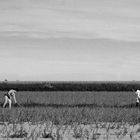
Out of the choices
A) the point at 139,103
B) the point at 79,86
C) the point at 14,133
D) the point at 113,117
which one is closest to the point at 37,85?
the point at 79,86

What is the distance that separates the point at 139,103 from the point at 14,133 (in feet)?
58.1

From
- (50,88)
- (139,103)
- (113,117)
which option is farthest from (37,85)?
(113,117)

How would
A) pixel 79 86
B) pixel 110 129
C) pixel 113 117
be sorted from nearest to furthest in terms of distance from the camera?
pixel 110 129
pixel 113 117
pixel 79 86

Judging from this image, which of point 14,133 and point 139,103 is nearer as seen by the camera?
point 14,133

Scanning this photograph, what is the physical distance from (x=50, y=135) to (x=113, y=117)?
6.44 metres

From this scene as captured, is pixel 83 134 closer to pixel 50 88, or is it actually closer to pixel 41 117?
pixel 41 117

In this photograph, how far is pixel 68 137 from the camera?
12.0 metres

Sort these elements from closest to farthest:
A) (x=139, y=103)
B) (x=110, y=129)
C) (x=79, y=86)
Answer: (x=110, y=129) → (x=139, y=103) → (x=79, y=86)

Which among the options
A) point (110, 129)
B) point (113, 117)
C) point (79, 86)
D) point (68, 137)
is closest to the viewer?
point (68, 137)

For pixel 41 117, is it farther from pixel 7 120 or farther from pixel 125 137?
pixel 125 137

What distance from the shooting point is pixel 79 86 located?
2282 inches

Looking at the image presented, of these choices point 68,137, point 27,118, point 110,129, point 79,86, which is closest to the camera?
point 68,137

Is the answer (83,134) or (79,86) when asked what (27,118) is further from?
(79,86)

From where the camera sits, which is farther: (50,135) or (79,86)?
(79,86)
